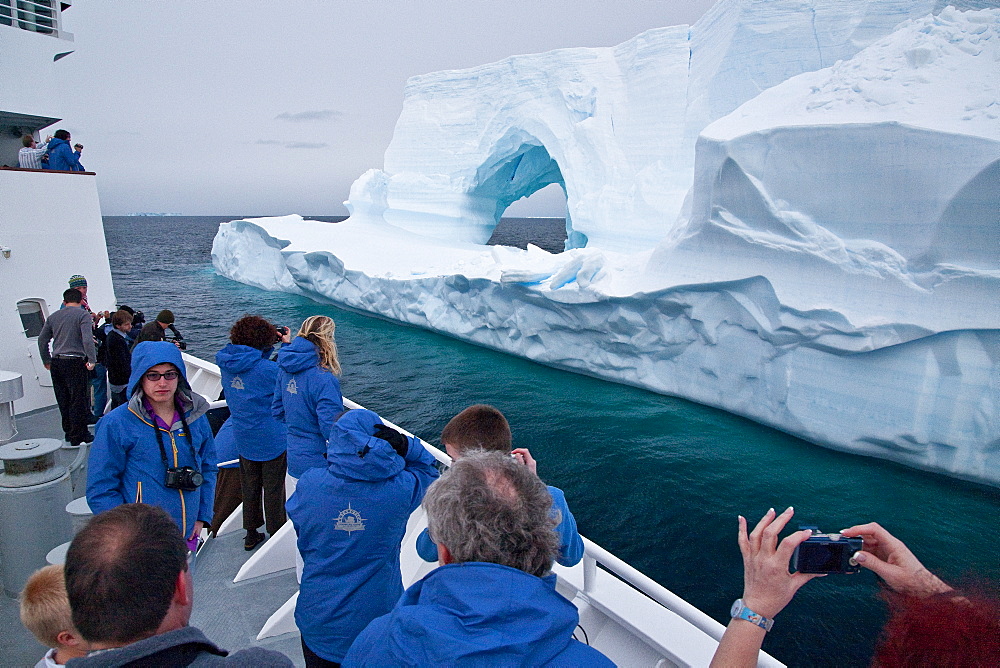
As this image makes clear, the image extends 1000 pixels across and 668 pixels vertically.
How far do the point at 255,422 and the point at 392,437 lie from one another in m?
1.34

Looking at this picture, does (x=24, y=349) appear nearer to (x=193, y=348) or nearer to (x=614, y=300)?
(x=614, y=300)

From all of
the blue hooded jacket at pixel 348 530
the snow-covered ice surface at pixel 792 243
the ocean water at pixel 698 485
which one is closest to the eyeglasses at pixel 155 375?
the blue hooded jacket at pixel 348 530

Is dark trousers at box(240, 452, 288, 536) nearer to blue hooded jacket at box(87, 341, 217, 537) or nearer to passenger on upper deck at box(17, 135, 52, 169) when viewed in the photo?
blue hooded jacket at box(87, 341, 217, 537)

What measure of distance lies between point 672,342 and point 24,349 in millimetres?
A: 6466

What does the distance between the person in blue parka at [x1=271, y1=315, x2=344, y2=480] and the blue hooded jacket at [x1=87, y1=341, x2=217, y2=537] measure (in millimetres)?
417

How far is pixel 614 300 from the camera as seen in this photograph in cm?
734

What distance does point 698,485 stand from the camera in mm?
5496

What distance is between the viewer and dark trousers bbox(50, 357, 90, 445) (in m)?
3.65

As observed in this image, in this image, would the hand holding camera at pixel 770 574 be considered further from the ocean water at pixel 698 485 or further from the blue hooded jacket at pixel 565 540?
the ocean water at pixel 698 485

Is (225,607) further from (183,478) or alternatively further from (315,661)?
(315,661)

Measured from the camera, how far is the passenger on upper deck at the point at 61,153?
16.4 ft

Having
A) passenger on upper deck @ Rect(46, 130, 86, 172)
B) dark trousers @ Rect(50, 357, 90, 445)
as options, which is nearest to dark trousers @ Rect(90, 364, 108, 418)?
dark trousers @ Rect(50, 357, 90, 445)

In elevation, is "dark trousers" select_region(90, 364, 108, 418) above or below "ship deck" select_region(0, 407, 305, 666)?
above

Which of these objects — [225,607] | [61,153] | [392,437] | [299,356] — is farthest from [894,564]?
[61,153]
